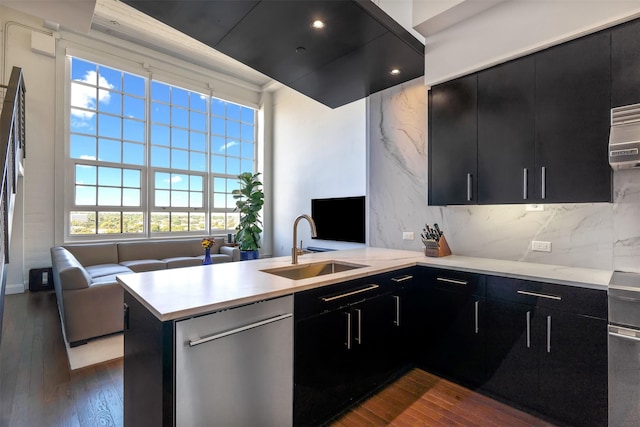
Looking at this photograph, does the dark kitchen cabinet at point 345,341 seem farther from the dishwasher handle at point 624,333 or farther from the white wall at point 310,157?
the white wall at point 310,157

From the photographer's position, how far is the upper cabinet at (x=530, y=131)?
1.84 meters

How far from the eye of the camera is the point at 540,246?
2311mm

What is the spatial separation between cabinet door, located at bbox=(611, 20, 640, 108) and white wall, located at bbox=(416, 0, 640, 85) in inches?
2.9

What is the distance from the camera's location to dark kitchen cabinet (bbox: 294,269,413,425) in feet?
5.05

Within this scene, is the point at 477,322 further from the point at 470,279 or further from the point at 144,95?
the point at 144,95

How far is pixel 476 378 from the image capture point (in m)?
2.07

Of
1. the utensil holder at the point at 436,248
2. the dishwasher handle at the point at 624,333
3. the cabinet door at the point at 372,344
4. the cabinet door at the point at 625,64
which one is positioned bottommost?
the cabinet door at the point at 372,344

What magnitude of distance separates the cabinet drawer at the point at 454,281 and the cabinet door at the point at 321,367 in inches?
34.9

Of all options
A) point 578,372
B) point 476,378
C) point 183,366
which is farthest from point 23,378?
point 578,372

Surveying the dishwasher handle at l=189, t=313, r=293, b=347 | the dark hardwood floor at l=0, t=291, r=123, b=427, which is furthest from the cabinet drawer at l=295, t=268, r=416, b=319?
the dark hardwood floor at l=0, t=291, r=123, b=427

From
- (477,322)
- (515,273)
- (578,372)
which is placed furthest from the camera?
(477,322)

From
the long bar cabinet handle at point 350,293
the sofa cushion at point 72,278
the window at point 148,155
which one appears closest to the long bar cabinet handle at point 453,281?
the long bar cabinet handle at point 350,293

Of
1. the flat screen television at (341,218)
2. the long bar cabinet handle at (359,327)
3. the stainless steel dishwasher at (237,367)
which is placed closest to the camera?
the stainless steel dishwasher at (237,367)

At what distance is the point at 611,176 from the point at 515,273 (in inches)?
31.7
